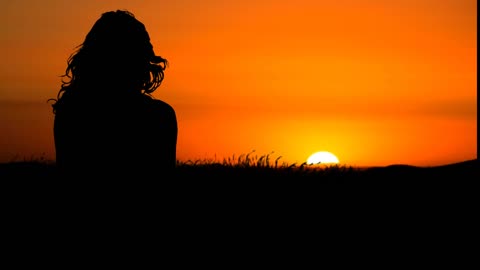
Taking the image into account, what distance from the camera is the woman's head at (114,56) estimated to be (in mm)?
5458

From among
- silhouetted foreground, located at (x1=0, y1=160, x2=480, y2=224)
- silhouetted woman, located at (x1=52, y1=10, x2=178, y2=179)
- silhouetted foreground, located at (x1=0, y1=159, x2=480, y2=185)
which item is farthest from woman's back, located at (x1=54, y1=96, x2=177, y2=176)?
silhouetted foreground, located at (x1=0, y1=159, x2=480, y2=185)

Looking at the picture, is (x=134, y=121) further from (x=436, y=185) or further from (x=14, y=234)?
(x=436, y=185)

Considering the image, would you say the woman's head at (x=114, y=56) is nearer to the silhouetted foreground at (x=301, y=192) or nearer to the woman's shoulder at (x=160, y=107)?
the woman's shoulder at (x=160, y=107)

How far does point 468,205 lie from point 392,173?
3.69 ft

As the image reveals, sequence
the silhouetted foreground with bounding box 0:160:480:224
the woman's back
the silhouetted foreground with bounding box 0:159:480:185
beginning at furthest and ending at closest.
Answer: the silhouetted foreground with bounding box 0:159:480:185 → the silhouetted foreground with bounding box 0:160:480:224 → the woman's back

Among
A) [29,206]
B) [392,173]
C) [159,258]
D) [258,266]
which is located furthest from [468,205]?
[29,206]

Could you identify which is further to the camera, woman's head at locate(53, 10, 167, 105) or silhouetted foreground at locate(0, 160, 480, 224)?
silhouetted foreground at locate(0, 160, 480, 224)

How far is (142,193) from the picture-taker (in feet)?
17.1

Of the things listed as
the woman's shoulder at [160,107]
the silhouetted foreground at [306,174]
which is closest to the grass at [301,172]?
the silhouetted foreground at [306,174]

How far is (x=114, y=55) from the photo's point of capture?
5.52 metres

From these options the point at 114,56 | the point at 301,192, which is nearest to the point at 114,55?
the point at 114,56

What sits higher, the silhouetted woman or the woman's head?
the woman's head

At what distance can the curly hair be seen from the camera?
215 inches

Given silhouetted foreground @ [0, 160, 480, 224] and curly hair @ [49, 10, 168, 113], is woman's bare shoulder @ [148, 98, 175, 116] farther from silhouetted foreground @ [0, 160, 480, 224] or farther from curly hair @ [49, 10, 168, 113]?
silhouetted foreground @ [0, 160, 480, 224]
